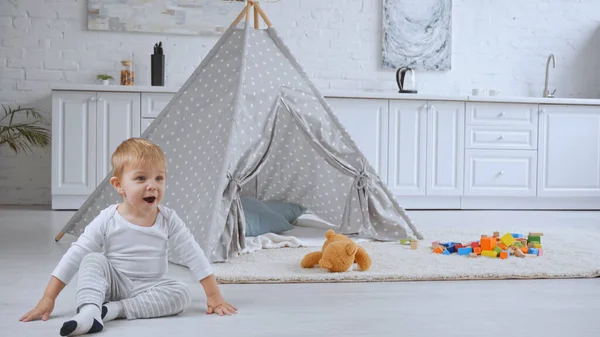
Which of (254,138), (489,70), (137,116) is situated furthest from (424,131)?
(254,138)

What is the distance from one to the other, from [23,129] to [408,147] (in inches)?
106

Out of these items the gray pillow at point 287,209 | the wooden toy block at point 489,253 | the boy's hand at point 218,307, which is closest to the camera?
the boy's hand at point 218,307

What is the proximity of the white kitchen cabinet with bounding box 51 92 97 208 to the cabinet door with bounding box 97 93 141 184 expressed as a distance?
0.04 m

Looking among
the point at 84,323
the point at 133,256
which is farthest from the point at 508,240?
the point at 84,323

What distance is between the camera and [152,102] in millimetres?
4730

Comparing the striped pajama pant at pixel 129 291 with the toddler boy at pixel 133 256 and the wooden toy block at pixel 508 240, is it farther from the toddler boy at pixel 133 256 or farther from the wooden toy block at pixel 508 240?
the wooden toy block at pixel 508 240

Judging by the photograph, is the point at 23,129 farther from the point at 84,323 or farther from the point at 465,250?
the point at 84,323

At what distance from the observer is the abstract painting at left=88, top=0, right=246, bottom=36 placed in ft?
17.0

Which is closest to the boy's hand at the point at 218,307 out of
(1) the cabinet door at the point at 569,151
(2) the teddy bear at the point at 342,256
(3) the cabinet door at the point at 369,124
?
(2) the teddy bear at the point at 342,256

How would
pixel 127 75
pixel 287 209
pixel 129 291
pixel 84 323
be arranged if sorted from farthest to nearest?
pixel 127 75 < pixel 287 209 < pixel 129 291 < pixel 84 323

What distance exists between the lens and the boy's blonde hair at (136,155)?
1.71 metres

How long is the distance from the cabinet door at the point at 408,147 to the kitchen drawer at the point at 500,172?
1.16 ft

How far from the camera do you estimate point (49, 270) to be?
2.44m

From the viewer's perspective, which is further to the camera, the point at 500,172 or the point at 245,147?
the point at 500,172
